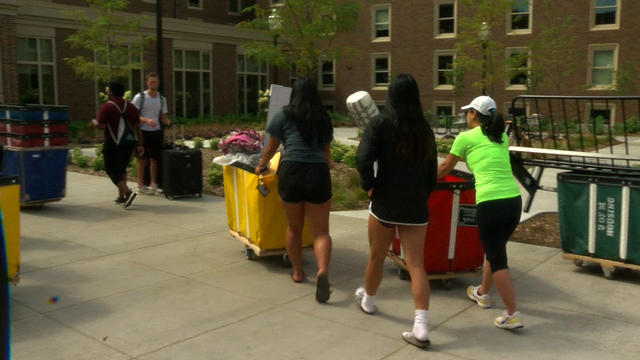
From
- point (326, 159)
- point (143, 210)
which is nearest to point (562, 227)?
point (326, 159)

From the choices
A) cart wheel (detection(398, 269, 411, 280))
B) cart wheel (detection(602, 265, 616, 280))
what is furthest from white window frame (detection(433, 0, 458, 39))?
cart wheel (detection(398, 269, 411, 280))

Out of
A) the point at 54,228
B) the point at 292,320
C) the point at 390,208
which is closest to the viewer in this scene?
the point at 390,208

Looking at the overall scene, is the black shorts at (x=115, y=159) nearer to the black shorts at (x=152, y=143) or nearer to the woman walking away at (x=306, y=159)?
the black shorts at (x=152, y=143)

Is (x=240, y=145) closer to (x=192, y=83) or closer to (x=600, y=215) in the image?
(x=600, y=215)

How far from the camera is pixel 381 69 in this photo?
3934cm

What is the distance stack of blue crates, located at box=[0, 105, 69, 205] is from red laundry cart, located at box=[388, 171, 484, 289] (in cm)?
577

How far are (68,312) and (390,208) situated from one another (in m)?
2.68

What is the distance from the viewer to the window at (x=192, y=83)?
32.4 metres

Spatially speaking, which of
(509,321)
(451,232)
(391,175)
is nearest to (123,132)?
(451,232)

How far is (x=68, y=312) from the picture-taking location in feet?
15.9

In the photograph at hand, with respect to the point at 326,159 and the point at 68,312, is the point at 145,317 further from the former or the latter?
the point at 326,159

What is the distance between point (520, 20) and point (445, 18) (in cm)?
472

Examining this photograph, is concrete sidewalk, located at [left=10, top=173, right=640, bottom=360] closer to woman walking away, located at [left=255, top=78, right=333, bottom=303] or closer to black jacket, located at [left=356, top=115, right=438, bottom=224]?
woman walking away, located at [left=255, top=78, right=333, bottom=303]

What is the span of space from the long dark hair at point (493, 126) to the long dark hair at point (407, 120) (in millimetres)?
601
